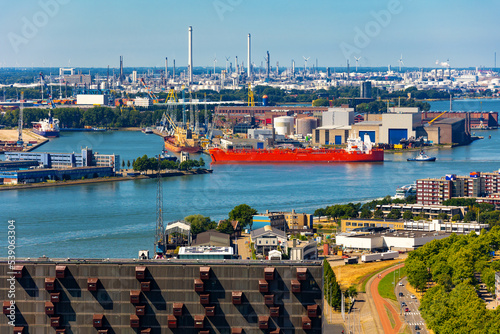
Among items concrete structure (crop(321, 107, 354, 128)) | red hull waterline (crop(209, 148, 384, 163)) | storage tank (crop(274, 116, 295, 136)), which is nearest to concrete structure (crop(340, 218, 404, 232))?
red hull waterline (crop(209, 148, 384, 163))

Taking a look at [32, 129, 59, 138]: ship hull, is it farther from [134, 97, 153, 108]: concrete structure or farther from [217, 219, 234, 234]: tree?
[217, 219, 234, 234]: tree

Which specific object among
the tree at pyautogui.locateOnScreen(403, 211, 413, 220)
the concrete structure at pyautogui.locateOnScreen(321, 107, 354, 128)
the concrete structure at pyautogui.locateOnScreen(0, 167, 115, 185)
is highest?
the concrete structure at pyautogui.locateOnScreen(321, 107, 354, 128)

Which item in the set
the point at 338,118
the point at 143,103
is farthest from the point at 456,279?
the point at 143,103

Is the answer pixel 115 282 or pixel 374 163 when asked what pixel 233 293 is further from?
pixel 374 163

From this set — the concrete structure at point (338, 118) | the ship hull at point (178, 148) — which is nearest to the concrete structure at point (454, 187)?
the ship hull at point (178, 148)

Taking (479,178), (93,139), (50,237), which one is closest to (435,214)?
(479,178)
